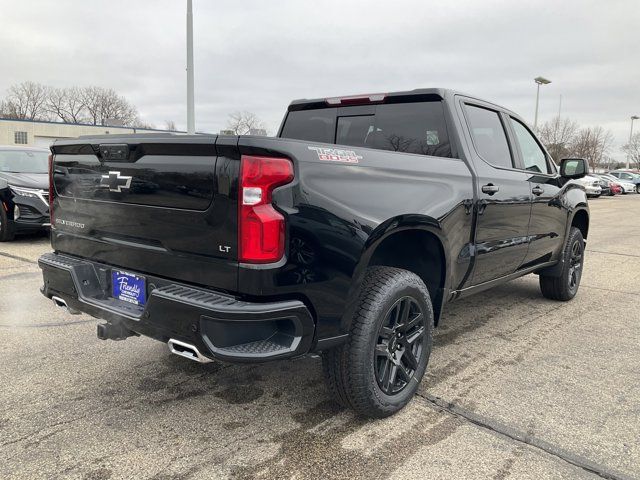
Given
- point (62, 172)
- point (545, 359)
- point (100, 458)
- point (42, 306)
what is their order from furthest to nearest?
point (42, 306), point (545, 359), point (62, 172), point (100, 458)

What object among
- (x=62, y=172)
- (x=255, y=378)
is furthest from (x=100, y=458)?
(x=62, y=172)

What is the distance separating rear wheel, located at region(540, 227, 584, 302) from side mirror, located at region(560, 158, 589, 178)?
772 millimetres

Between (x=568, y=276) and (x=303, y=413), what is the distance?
3.74 metres

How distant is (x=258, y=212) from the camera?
221cm

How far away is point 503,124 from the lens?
14.0 ft

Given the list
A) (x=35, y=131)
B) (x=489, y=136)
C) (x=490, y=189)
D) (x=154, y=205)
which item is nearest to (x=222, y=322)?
(x=154, y=205)

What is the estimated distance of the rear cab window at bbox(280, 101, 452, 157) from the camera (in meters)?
3.61

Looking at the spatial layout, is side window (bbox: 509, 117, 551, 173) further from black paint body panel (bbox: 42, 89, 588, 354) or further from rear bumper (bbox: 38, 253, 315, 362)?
rear bumper (bbox: 38, 253, 315, 362)

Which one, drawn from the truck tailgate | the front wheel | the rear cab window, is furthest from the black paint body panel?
the rear cab window

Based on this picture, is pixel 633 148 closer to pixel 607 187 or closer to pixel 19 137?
pixel 607 187

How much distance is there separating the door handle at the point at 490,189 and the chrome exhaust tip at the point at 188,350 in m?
2.30

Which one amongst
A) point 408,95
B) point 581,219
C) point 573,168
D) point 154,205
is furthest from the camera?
point 581,219

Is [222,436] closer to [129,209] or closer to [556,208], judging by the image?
[129,209]

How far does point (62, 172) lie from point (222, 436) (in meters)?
1.87
